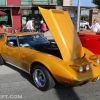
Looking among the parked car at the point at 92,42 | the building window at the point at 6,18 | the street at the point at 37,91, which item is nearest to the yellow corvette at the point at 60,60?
the street at the point at 37,91

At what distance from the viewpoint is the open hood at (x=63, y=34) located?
4.07 m

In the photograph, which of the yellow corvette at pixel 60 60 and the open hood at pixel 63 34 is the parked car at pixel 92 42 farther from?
the open hood at pixel 63 34

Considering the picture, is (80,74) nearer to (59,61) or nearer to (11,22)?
(59,61)

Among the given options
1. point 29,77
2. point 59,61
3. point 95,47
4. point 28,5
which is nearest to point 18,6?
point 28,5

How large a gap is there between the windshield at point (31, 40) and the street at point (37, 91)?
3.30 feet

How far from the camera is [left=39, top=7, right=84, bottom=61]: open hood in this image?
4.07 metres

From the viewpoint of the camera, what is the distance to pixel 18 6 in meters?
17.4

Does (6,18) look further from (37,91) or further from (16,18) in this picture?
(37,91)

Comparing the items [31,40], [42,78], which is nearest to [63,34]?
[42,78]

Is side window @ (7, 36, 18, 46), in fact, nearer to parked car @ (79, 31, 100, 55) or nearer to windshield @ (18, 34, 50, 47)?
windshield @ (18, 34, 50, 47)

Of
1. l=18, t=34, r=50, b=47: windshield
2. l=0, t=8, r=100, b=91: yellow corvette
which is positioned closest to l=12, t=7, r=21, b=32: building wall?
l=18, t=34, r=50, b=47: windshield

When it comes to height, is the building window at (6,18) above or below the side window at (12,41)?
above

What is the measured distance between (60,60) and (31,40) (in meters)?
1.80

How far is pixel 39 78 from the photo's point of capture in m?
4.27
